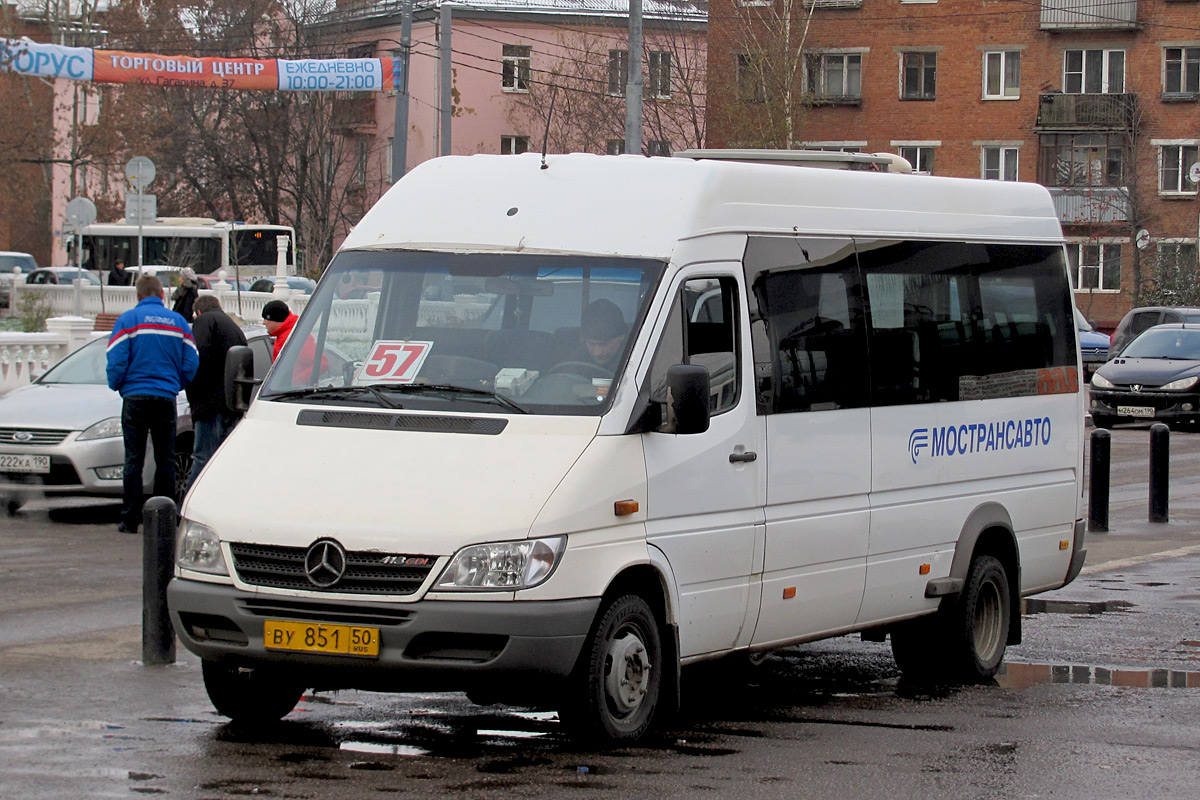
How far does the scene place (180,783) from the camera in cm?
654

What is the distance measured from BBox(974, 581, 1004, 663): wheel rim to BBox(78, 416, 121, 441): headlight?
826cm

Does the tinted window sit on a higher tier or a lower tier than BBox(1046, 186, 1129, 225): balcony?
lower

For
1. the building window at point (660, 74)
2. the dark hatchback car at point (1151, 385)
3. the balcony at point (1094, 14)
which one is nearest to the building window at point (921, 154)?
the balcony at point (1094, 14)

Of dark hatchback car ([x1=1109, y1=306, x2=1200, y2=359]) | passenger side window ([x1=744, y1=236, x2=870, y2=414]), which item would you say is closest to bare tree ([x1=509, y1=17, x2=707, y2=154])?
dark hatchback car ([x1=1109, y1=306, x2=1200, y2=359])

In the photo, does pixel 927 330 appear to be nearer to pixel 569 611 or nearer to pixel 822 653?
pixel 822 653

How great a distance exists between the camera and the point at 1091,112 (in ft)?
208

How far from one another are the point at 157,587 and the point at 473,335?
8.21 feet

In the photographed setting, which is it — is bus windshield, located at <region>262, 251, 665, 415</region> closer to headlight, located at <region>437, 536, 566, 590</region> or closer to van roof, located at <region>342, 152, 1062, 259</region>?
van roof, located at <region>342, 152, 1062, 259</region>

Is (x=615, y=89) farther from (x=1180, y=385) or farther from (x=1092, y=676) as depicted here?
(x=1092, y=676)

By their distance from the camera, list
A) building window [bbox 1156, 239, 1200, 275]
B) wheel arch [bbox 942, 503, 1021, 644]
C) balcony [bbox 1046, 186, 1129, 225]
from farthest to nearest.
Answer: balcony [bbox 1046, 186, 1129, 225]
building window [bbox 1156, 239, 1200, 275]
wheel arch [bbox 942, 503, 1021, 644]

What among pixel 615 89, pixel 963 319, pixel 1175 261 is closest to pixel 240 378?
pixel 963 319

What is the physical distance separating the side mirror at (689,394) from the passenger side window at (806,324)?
82 cm

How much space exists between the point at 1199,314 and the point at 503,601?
101ft

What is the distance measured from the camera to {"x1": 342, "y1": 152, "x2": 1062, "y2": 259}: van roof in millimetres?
7734
